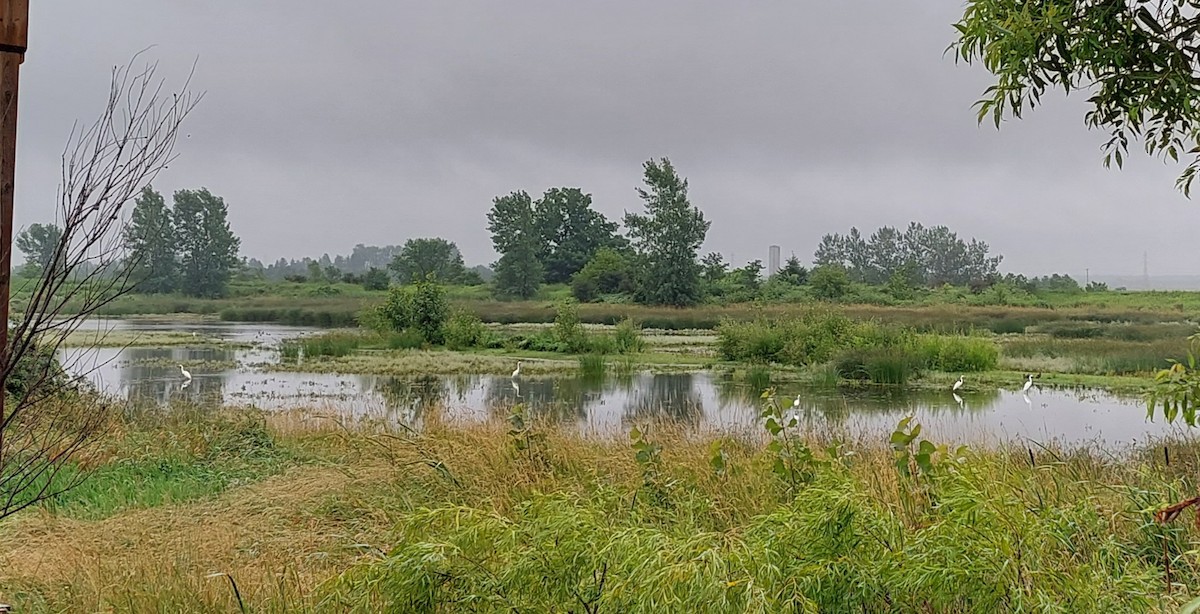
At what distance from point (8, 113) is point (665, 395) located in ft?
43.6

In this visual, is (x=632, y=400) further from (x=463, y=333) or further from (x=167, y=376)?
(x=463, y=333)

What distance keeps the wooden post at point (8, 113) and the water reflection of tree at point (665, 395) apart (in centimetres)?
875

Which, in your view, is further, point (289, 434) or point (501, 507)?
point (289, 434)

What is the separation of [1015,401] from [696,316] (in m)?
21.5

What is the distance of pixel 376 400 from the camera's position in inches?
Result: 515

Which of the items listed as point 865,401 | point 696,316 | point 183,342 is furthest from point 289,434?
point 696,316

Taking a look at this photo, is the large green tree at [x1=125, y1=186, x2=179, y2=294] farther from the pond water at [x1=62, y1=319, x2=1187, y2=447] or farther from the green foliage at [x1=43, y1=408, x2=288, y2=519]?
the pond water at [x1=62, y1=319, x2=1187, y2=447]

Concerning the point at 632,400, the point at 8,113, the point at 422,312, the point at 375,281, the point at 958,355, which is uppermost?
the point at 375,281

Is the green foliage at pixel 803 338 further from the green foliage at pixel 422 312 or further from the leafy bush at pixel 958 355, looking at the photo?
the green foliage at pixel 422 312

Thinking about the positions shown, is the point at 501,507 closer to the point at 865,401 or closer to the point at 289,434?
the point at 289,434

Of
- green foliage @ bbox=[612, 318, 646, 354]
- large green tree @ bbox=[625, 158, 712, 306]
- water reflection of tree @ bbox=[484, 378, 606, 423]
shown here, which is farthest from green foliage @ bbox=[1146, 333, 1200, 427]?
large green tree @ bbox=[625, 158, 712, 306]

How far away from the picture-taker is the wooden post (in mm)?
2330

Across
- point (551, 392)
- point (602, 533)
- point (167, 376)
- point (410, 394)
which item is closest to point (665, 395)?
point (551, 392)

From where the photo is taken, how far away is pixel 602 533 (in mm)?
2105
